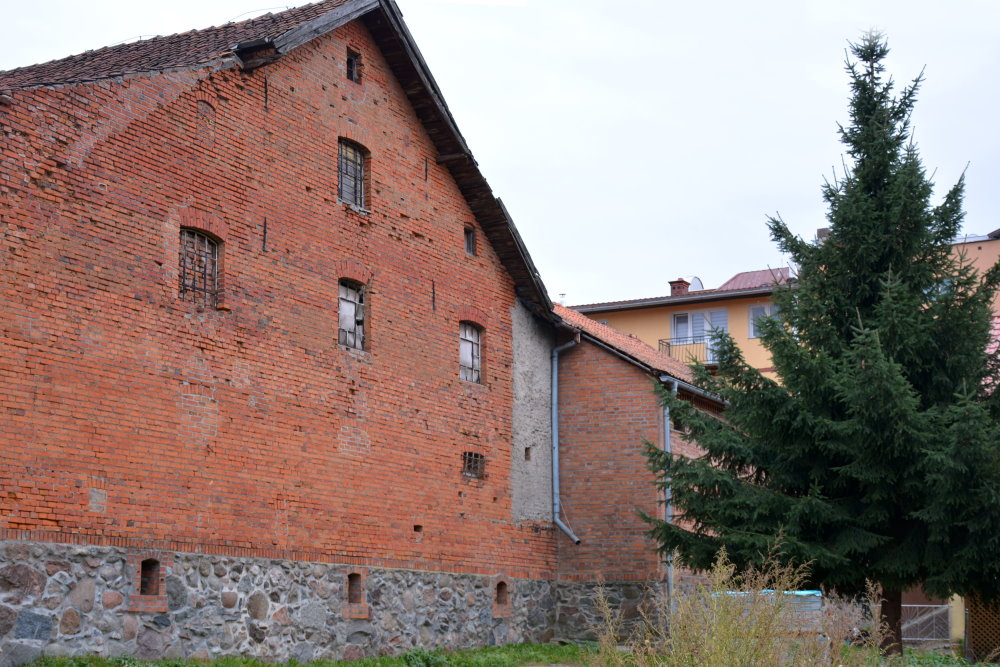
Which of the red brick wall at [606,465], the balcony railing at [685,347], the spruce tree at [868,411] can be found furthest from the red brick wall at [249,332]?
the balcony railing at [685,347]

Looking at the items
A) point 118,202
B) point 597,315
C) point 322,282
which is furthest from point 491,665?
point 597,315

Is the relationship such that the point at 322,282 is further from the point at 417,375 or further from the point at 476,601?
the point at 476,601

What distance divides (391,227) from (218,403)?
5.11 metres

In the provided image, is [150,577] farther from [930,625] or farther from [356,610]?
[930,625]

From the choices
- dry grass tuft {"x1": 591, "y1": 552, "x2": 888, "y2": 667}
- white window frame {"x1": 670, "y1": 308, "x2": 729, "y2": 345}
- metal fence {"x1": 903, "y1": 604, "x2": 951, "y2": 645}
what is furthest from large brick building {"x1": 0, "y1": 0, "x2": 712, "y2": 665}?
white window frame {"x1": 670, "y1": 308, "x2": 729, "y2": 345}

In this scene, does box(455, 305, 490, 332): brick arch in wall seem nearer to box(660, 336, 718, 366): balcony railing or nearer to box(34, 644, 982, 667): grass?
box(34, 644, 982, 667): grass

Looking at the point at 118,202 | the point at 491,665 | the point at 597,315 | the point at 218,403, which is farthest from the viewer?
the point at 597,315

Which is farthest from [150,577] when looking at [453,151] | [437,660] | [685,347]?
[685,347]

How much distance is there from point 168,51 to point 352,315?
4.86 meters

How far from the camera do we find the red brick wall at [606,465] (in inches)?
828

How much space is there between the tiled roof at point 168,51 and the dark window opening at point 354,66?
0.93 m

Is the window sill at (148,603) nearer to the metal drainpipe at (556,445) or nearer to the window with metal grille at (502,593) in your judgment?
the window with metal grille at (502,593)

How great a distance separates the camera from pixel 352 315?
1753cm

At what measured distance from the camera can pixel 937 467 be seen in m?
14.7
